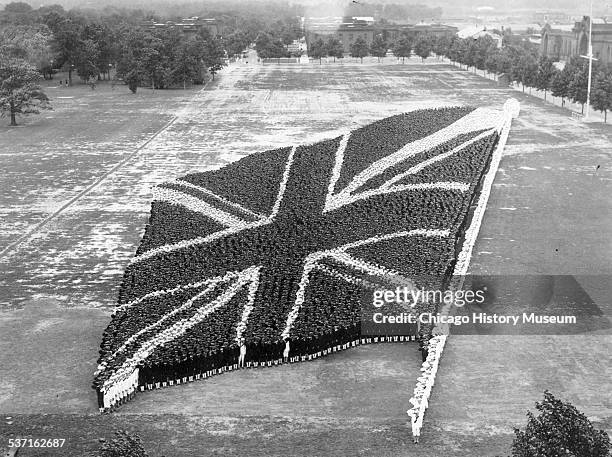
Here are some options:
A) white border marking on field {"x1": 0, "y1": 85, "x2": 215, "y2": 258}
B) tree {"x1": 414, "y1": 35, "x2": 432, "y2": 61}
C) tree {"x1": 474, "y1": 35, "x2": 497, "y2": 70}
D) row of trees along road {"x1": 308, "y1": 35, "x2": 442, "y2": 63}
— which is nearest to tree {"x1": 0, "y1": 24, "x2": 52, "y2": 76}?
white border marking on field {"x1": 0, "y1": 85, "x2": 215, "y2": 258}

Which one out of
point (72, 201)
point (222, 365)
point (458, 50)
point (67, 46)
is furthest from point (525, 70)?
point (222, 365)

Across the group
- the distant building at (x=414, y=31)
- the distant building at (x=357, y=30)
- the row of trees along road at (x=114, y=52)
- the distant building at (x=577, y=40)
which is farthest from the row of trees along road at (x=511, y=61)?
the row of trees along road at (x=114, y=52)

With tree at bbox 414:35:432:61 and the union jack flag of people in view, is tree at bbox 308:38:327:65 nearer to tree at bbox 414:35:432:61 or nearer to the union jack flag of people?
tree at bbox 414:35:432:61

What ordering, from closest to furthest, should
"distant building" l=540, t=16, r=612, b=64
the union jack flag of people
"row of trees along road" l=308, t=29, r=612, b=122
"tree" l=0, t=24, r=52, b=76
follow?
the union jack flag of people → "row of trees along road" l=308, t=29, r=612, b=122 → "tree" l=0, t=24, r=52, b=76 → "distant building" l=540, t=16, r=612, b=64

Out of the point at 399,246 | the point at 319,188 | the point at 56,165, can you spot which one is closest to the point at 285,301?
the point at 399,246

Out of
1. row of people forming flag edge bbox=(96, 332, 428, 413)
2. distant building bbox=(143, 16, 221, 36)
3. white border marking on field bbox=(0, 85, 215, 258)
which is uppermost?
distant building bbox=(143, 16, 221, 36)

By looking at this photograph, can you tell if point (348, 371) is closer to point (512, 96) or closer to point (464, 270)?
point (464, 270)
